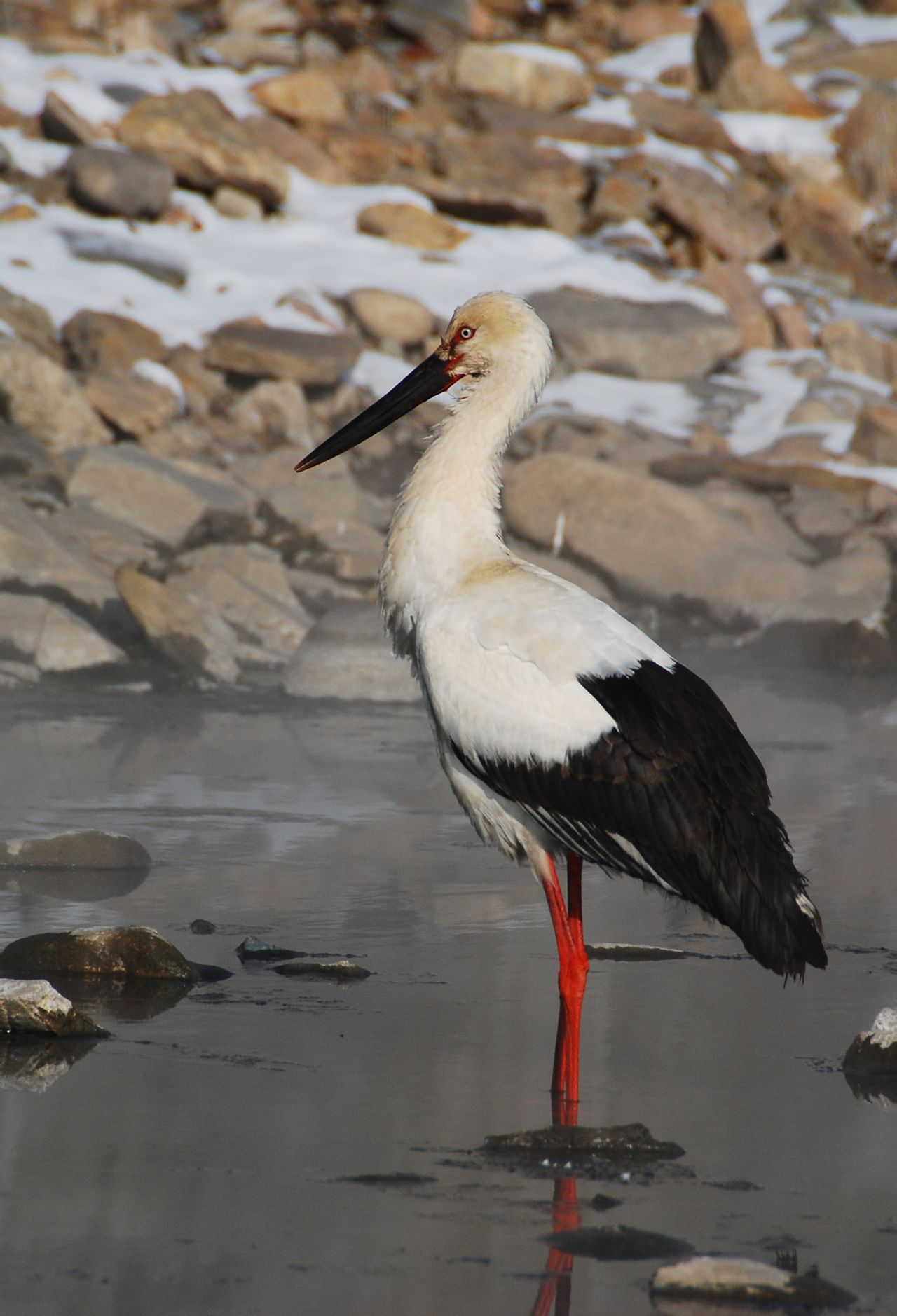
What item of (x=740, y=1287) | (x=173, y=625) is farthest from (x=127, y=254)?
(x=740, y=1287)

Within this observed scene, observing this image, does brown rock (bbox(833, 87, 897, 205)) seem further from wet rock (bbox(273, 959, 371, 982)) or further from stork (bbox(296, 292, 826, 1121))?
wet rock (bbox(273, 959, 371, 982))

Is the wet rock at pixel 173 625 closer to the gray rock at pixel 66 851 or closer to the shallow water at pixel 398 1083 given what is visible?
the shallow water at pixel 398 1083

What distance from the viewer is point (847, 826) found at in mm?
7438

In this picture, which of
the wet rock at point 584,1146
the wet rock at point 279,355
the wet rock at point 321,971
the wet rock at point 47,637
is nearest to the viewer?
the wet rock at point 584,1146

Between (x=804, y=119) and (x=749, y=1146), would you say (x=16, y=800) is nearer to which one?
(x=749, y=1146)

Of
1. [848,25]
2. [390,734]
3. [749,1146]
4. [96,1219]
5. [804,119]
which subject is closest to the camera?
[96,1219]

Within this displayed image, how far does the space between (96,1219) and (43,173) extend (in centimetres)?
1615

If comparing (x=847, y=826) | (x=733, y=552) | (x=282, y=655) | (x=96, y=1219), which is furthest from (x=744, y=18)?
(x=96, y=1219)

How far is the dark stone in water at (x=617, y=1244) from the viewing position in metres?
3.14

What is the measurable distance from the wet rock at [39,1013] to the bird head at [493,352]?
86.2 inches

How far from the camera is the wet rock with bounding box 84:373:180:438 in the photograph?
14.0 metres

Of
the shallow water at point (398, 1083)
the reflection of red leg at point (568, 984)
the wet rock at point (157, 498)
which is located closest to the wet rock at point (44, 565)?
the wet rock at point (157, 498)

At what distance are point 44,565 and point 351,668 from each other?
213 cm

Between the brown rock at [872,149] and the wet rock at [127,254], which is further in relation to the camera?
the brown rock at [872,149]
